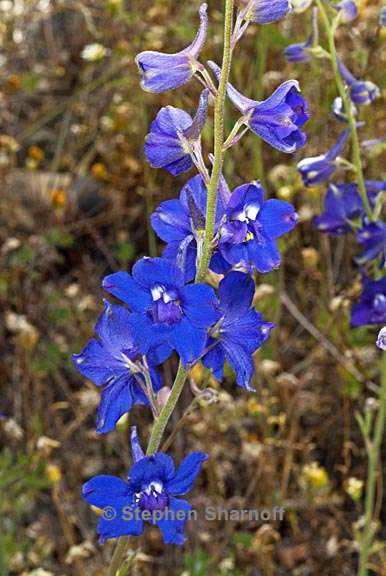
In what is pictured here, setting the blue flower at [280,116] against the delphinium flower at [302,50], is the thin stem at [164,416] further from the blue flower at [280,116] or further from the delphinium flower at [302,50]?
the delphinium flower at [302,50]

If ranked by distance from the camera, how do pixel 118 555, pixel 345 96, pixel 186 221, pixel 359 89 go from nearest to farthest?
pixel 186 221, pixel 118 555, pixel 345 96, pixel 359 89

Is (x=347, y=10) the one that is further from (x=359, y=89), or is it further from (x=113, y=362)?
(x=113, y=362)

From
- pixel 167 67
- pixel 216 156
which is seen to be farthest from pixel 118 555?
pixel 167 67

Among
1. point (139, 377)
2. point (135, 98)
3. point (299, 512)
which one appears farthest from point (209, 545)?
point (135, 98)

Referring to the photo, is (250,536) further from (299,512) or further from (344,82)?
(344,82)

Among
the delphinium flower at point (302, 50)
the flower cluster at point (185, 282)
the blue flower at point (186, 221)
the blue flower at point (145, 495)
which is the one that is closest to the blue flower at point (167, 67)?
the flower cluster at point (185, 282)

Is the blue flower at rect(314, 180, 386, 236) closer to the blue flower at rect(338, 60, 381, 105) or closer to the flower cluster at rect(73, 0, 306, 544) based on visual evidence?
the blue flower at rect(338, 60, 381, 105)
